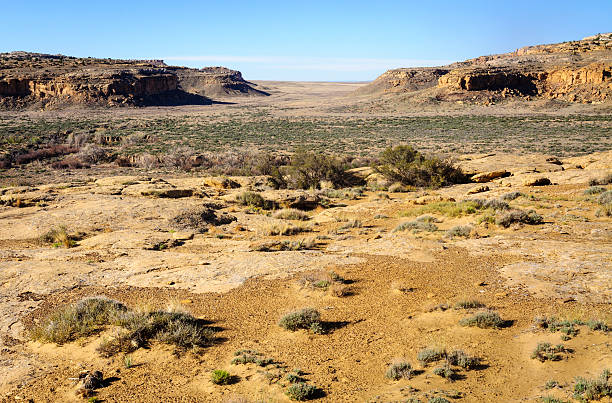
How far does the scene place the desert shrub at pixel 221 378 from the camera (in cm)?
541

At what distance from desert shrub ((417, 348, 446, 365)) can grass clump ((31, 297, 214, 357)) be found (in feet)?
10.2

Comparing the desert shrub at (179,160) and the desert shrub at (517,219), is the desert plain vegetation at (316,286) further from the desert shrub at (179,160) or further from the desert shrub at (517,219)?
the desert shrub at (179,160)

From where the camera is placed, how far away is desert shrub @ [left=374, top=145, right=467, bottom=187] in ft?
70.1

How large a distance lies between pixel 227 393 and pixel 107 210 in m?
11.4

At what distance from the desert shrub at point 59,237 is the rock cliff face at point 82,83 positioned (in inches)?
2647

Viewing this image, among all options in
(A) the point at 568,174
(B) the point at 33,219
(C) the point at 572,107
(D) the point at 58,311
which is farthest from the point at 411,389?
(C) the point at 572,107

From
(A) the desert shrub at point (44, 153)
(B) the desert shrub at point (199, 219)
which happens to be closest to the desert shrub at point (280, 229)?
(B) the desert shrub at point (199, 219)

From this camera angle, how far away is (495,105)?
231 feet

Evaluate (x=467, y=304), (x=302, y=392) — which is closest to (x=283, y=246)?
(x=467, y=304)

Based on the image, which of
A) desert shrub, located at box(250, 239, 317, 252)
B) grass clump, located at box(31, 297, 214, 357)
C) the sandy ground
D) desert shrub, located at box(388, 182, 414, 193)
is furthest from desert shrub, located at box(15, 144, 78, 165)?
grass clump, located at box(31, 297, 214, 357)

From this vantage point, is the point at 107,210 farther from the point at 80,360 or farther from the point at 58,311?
the point at 80,360

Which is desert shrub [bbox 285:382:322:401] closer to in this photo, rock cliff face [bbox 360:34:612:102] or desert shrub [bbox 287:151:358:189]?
desert shrub [bbox 287:151:358:189]

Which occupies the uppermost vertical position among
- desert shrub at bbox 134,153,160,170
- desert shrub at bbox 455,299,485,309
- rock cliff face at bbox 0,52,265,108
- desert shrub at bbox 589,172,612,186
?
rock cliff face at bbox 0,52,265,108

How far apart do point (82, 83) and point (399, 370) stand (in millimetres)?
82028
